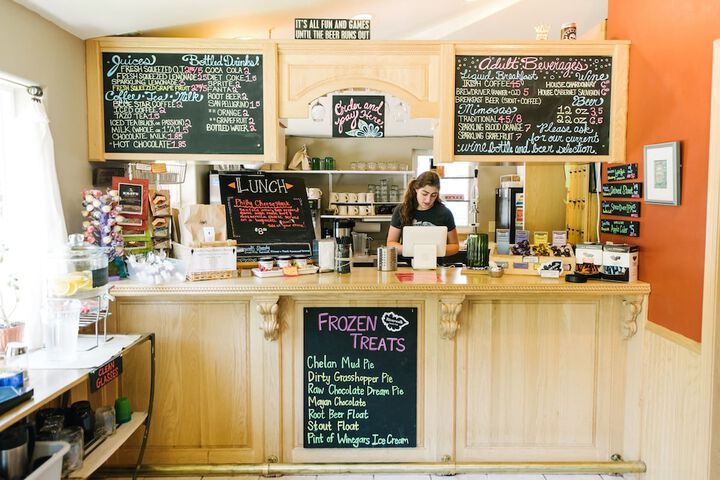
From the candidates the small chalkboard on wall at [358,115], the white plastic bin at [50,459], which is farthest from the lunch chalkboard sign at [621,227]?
the white plastic bin at [50,459]

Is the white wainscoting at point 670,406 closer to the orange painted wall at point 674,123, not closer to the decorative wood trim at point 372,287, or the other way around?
the orange painted wall at point 674,123

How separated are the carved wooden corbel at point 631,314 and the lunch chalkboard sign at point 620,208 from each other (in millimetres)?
455

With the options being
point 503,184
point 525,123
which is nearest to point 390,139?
point 503,184

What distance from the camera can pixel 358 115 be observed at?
330 centimetres

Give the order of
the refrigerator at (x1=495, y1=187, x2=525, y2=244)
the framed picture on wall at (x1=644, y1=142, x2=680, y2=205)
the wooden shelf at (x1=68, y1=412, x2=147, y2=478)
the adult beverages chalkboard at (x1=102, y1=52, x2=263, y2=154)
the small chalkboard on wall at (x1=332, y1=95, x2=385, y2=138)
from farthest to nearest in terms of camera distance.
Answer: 1. the refrigerator at (x1=495, y1=187, x2=525, y2=244)
2. the small chalkboard on wall at (x1=332, y1=95, x2=385, y2=138)
3. the adult beverages chalkboard at (x1=102, y1=52, x2=263, y2=154)
4. the framed picture on wall at (x1=644, y1=142, x2=680, y2=205)
5. the wooden shelf at (x1=68, y1=412, x2=147, y2=478)

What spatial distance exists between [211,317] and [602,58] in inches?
103

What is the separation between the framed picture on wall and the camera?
7.96 ft

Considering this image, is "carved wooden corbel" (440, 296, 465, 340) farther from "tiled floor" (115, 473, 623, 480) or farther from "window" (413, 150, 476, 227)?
"window" (413, 150, 476, 227)

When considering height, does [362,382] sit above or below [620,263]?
below

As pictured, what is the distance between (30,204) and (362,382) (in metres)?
1.84

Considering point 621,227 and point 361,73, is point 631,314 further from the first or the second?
point 361,73

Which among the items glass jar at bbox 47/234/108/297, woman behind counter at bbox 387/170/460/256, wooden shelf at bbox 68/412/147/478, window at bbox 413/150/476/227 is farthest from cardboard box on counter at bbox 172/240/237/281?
window at bbox 413/150/476/227

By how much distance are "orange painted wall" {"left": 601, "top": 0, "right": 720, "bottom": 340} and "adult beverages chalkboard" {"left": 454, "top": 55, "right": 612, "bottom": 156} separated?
0.19 meters

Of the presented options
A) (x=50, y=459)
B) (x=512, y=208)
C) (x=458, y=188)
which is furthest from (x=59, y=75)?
(x=458, y=188)
